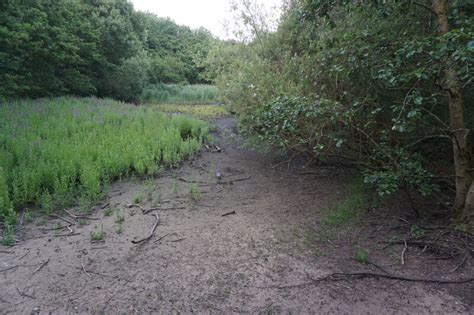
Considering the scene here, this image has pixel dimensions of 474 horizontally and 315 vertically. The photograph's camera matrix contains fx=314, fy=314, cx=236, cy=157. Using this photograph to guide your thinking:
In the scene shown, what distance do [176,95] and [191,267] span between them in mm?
15802

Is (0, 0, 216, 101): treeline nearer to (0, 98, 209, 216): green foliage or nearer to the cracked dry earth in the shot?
(0, 98, 209, 216): green foliage

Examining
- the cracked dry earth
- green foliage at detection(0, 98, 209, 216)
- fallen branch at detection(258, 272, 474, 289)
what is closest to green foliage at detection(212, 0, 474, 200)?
fallen branch at detection(258, 272, 474, 289)

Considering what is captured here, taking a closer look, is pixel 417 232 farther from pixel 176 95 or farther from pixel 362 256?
pixel 176 95

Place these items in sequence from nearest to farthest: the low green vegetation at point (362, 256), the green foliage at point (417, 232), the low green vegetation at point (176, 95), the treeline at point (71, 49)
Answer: the low green vegetation at point (362, 256) → the green foliage at point (417, 232) → the treeline at point (71, 49) → the low green vegetation at point (176, 95)

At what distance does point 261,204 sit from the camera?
4.49 m

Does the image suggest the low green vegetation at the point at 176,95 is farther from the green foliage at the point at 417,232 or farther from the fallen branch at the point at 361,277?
the fallen branch at the point at 361,277

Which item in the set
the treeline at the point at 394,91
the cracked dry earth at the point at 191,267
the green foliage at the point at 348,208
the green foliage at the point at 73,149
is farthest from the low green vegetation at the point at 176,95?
the cracked dry earth at the point at 191,267

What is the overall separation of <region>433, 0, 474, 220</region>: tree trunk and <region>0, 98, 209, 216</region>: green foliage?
13.8ft

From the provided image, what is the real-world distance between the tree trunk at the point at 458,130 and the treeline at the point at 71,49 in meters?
8.15

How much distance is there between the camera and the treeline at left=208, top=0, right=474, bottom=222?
103 inches

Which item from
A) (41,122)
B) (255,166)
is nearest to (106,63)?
(41,122)

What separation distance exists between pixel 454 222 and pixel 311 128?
2.07 m

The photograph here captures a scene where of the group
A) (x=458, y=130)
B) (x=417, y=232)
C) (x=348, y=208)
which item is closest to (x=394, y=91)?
(x=458, y=130)

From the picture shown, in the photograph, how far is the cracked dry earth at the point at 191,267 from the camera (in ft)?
7.80
